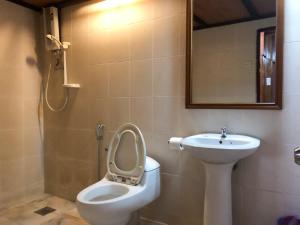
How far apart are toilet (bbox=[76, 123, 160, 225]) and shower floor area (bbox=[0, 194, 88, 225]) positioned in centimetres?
49

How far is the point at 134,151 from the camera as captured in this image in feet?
6.78

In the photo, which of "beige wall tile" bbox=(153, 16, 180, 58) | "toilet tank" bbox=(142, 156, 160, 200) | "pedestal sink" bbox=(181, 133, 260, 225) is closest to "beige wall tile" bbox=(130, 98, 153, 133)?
"toilet tank" bbox=(142, 156, 160, 200)

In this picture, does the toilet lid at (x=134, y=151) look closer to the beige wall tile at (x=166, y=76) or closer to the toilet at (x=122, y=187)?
the toilet at (x=122, y=187)

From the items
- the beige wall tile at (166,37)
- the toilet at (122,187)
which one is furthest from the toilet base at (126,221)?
the beige wall tile at (166,37)

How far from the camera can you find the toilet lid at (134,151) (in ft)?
6.30

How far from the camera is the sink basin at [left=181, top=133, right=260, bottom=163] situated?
143 cm

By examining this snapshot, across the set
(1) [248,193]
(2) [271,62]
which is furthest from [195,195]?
Answer: (2) [271,62]

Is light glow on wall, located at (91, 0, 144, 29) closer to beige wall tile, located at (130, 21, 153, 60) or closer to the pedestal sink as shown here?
beige wall tile, located at (130, 21, 153, 60)

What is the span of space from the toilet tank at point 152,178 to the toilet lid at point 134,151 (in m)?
0.04

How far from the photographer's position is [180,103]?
6.43 ft

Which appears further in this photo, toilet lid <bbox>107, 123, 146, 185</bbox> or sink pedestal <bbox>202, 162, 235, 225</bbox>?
toilet lid <bbox>107, 123, 146, 185</bbox>

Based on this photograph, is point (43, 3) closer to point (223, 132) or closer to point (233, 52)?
point (233, 52)

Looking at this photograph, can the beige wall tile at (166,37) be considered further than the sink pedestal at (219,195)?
Yes

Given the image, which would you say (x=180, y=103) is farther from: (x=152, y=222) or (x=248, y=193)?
(x=152, y=222)
